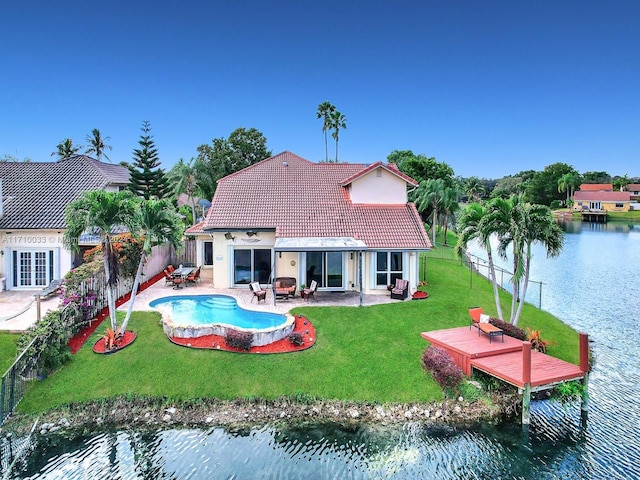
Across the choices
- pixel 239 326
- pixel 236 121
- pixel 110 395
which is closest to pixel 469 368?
pixel 239 326

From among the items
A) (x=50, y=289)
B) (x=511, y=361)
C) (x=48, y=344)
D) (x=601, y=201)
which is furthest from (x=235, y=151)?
(x=601, y=201)

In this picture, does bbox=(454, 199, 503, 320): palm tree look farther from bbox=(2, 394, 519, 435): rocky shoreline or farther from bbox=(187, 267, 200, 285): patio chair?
bbox=(187, 267, 200, 285): patio chair

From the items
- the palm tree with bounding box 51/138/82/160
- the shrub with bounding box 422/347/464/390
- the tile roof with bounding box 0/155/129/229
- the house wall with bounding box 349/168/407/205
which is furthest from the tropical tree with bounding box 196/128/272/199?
the shrub with bounding box 422/347/464/390

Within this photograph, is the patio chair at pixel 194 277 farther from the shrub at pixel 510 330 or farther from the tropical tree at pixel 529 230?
the tropical tree at pixel 529 230

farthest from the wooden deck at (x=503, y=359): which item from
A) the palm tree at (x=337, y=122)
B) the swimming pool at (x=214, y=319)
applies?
the palm tree at (x=337, y=122)

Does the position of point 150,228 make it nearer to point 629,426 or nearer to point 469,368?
point 469,368
